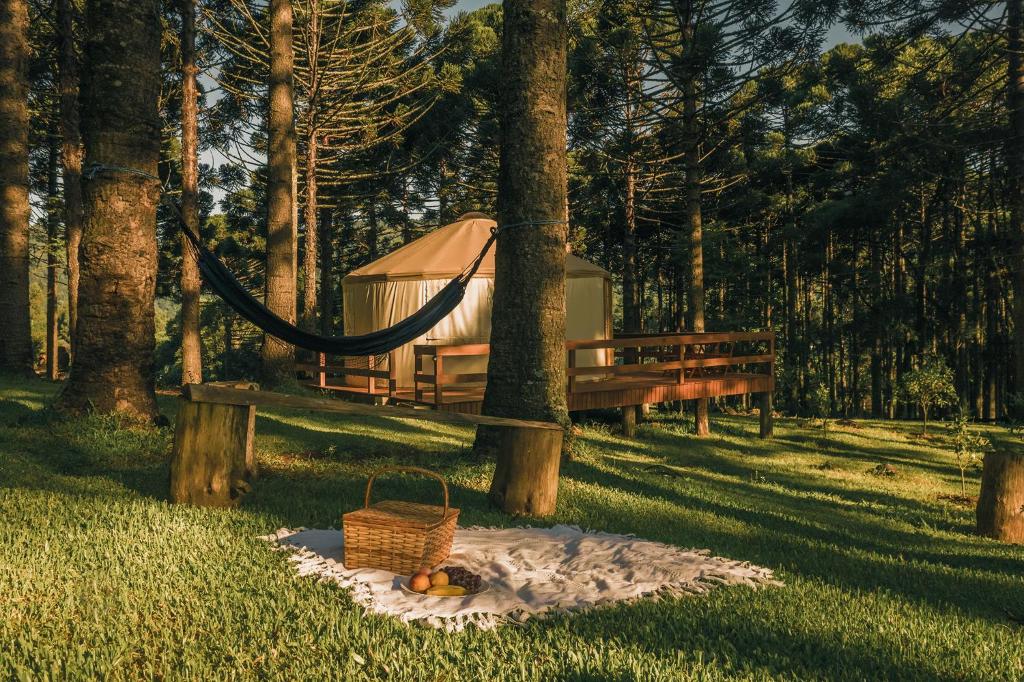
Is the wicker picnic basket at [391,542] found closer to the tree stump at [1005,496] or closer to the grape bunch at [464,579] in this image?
the grape bunch at [464,579]

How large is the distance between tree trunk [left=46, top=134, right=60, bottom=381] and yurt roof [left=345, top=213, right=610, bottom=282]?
791cm

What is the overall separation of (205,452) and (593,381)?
795cm

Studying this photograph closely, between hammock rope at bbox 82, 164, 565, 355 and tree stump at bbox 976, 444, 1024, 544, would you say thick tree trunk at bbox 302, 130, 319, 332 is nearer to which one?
hammock rope at bbox 82, 164, 565, 355

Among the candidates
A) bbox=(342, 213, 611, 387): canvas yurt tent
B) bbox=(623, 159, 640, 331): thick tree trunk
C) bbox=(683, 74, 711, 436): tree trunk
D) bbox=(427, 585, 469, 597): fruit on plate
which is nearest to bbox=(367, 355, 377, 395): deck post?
bbox=(342, 213, 611, 387): canvas yurt tent

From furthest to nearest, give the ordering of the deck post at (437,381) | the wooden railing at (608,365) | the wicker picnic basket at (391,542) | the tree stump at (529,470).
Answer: the wooden railing at (608,365) → the deck post at (437,381) → the tree stump at (529,470) → the wicker picnic basket at (391,542)

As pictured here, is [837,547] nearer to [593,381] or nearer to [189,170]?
[593,381]

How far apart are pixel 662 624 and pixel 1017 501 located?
14.4 ft

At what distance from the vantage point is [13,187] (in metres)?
10.5

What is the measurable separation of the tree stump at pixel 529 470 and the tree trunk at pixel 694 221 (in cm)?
796

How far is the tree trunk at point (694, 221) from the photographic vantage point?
12.5 meters

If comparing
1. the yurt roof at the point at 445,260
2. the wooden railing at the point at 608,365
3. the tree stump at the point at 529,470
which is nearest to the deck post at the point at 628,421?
the wooden railing at the point at 608,365

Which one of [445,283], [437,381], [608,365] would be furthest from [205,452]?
[445,283]

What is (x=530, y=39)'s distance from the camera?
6418 mm

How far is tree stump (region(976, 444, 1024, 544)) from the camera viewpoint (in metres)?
5.81
